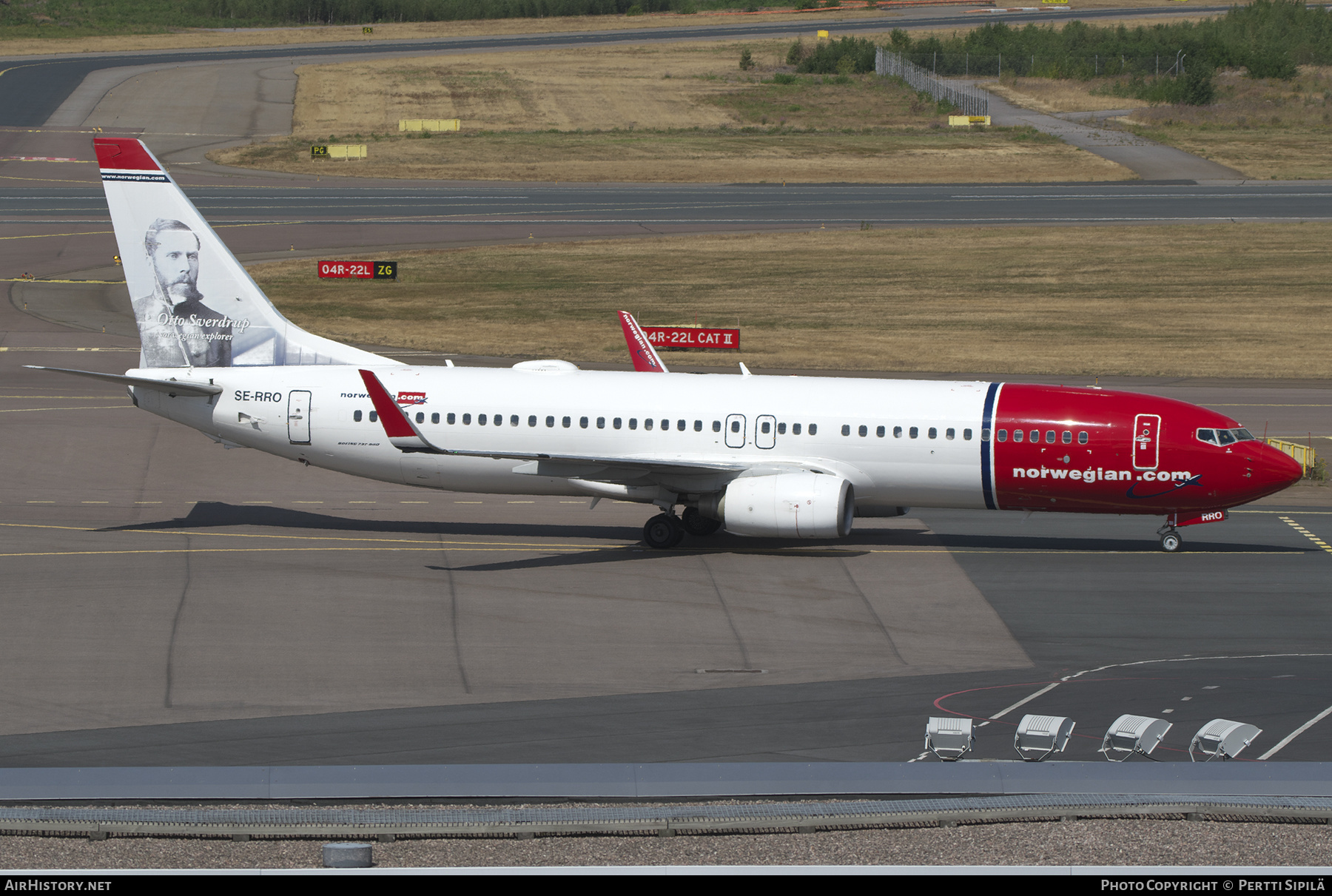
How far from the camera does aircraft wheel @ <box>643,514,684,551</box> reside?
37.9 meters

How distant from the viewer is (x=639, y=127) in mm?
135375

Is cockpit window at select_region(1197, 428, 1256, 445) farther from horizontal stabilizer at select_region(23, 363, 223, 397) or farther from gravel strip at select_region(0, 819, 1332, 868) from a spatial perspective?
horizontal stabilizer at select_region(23, 363, 223, 397)

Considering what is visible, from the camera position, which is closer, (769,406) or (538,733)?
(538,733)

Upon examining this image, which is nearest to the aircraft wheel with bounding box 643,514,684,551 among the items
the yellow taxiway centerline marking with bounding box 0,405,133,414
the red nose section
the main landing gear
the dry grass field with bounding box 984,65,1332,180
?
the main landing gear

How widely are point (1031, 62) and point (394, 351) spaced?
4850 inches

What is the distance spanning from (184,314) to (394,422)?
8.22 m

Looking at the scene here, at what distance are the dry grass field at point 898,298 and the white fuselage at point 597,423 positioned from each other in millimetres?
22766

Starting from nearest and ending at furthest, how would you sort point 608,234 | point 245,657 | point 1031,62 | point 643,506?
point 245,657, point 643,506, point 608,234, point 1031,62

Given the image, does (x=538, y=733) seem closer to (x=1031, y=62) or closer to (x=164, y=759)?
(x=164, y=759)

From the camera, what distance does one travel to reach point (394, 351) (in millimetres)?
62969

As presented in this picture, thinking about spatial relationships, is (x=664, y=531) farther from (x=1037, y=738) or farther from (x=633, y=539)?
(x=1037, y=738)

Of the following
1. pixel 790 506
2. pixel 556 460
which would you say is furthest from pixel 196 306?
pixel 790 506

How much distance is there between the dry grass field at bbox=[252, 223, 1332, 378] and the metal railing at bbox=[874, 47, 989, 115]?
5454 centimetres

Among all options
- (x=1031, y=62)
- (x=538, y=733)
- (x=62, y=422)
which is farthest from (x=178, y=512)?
(x=1031, y=62)
